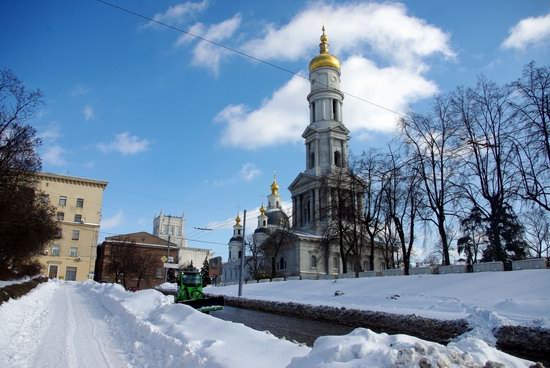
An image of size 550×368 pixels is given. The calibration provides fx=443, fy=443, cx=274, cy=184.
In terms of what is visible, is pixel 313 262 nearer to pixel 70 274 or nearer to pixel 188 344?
pixel 70 274

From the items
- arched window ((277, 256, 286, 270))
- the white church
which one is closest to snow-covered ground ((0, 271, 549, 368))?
the white church

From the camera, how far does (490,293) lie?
835 inches

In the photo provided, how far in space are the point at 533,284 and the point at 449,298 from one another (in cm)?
391

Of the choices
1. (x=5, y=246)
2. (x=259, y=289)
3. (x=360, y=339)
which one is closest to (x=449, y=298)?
(x=360, y=339)

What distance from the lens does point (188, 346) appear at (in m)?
8.89

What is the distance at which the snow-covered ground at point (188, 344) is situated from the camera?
5895 millimetres

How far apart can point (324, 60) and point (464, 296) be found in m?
58.7

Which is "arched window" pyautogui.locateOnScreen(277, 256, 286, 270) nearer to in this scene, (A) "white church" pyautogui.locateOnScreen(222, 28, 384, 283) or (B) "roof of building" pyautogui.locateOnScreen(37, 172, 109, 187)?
(A) "white church" pyautogui.locateOnScreen(222, 28, 384, 283)

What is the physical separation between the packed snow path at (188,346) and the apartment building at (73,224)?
64.6 meters

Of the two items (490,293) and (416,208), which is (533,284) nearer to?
(490,293)

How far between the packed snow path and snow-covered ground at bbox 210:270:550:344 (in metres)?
9.57

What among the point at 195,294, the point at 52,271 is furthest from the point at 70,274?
the point at 195,294

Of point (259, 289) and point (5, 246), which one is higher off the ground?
point (5, 246)

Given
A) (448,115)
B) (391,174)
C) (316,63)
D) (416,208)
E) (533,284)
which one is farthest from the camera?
(316,63)
